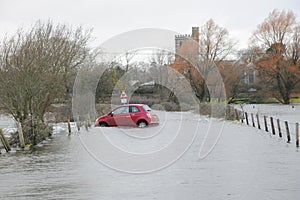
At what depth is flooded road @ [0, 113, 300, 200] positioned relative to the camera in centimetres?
856

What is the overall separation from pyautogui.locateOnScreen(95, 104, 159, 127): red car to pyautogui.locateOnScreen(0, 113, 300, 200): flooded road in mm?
10221

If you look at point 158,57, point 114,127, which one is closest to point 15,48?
point 114,127

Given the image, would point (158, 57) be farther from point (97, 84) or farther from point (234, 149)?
point (234, 149)

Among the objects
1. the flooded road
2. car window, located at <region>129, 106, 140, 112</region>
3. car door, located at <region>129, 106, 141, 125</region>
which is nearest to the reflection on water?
the flooded road

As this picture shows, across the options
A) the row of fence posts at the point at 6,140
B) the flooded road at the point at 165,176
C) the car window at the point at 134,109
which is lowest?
the flooded road at the point at 165,176

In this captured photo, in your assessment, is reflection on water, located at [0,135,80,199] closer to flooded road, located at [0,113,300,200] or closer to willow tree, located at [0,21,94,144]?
flooded road, located at [0,113,300,200]

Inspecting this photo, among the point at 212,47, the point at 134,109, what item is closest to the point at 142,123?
the point at 134,109

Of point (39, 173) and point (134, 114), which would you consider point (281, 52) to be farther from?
point (39, 173)

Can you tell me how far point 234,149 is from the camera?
1530 centimetres

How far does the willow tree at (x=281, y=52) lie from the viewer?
2552 inches

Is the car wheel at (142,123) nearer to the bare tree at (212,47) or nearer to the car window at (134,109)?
the car window at (134,109)

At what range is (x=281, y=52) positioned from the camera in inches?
2574

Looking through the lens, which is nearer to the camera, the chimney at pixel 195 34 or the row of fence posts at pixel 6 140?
the row of fence posts at pixel 6 140

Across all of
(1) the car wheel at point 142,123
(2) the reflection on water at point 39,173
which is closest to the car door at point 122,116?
(1) the car wheel at point 142,123
